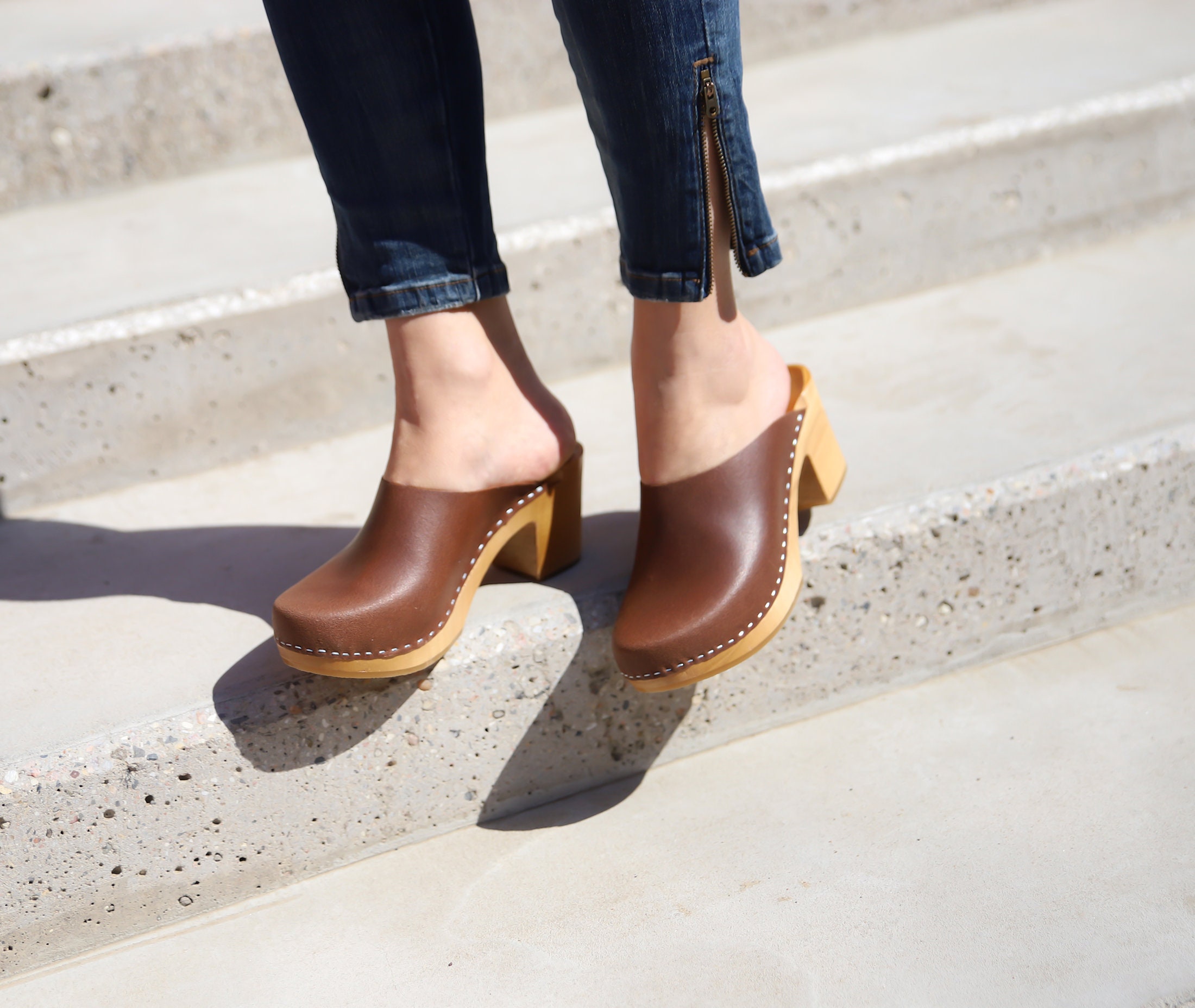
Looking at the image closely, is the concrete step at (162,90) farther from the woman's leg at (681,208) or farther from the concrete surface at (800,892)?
the concrete surface at (800,892)

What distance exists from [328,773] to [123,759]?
0.16 metres

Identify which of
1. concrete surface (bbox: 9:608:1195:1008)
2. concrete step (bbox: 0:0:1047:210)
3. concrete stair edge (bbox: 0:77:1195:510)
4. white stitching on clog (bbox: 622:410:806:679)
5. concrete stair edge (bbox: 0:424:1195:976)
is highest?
concrete step (bbox: 0:0:1047:210)

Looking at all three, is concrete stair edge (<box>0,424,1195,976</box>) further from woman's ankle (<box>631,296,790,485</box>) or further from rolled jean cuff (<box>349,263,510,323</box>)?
rolled jean cuff (<box>349,263,510,323</box>)

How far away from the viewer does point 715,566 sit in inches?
30.5

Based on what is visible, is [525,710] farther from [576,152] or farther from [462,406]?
[576,152]

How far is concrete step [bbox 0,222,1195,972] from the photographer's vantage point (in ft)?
2.64

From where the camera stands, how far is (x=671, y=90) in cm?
67

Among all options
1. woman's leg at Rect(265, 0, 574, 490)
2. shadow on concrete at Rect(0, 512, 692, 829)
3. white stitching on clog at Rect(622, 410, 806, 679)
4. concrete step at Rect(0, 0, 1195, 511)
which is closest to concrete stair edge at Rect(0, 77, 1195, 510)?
concrete step at Rect(0, 0, 1195, 511)

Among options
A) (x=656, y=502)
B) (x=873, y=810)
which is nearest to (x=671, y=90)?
(x=656, y=502)

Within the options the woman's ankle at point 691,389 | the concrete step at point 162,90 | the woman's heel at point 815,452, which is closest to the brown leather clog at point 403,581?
the woman's ankle at point 691,389

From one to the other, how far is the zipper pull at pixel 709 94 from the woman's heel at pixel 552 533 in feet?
1.04

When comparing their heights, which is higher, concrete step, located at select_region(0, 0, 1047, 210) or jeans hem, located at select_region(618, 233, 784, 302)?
concrete step, located at select_region(0, 0, 1047, 210)

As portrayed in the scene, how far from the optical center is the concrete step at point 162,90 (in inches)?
58.2

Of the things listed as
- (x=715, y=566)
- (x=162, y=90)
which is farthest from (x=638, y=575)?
(x=162, y=90)
